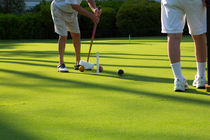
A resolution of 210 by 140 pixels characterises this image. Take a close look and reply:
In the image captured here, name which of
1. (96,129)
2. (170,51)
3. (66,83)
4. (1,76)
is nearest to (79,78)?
(66,83)

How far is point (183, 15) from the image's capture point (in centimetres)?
441

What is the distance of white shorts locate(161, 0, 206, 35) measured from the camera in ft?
14.0

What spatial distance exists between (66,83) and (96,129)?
2.40 meters

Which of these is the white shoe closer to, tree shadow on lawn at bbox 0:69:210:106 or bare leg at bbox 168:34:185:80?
bare leg at bbox 168:34:185:80

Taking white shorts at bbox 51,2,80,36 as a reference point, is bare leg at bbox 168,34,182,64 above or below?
below

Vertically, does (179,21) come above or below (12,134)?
above

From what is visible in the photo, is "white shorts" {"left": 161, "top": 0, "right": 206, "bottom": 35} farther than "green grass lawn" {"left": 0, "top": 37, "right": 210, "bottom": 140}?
Yes

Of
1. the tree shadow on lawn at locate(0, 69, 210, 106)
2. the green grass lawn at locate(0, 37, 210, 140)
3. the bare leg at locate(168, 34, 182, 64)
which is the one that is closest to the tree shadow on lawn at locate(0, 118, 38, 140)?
the green grass lawn at locate(0, 37, 210, 140)

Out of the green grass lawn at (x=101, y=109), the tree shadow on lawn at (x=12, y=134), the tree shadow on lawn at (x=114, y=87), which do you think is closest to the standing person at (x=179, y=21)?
the green grass lawn at (x=101, y=109)

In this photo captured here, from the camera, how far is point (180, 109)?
3439mm

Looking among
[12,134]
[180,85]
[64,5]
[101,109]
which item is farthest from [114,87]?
[64,5]

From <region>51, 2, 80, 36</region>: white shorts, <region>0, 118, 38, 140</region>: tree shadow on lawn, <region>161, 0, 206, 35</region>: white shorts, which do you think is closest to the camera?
<region>0, 118, 38, 140</region>: tree shadow on lawn

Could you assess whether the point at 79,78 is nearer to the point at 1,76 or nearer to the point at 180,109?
the point at 1,76

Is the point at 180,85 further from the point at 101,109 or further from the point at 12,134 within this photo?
the point at 12,134
